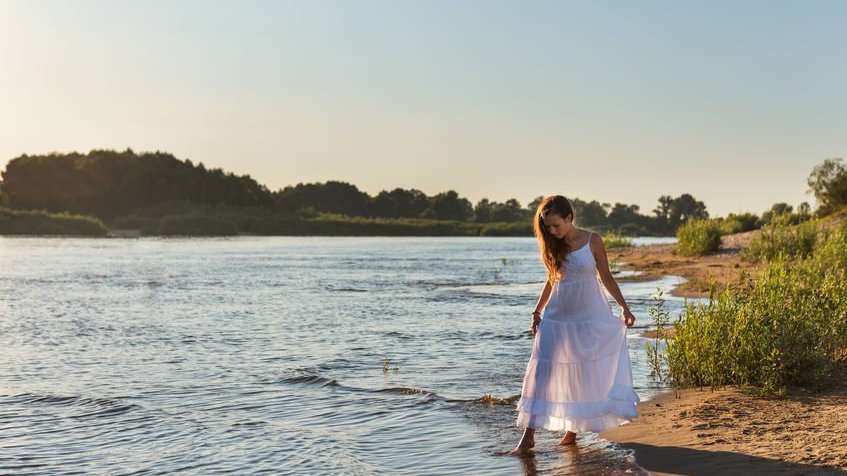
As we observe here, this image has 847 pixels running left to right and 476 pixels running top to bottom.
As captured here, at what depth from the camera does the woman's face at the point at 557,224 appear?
7484 mm

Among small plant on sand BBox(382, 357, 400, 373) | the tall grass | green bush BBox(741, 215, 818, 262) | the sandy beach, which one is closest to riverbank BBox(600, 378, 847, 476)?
the sandy beach


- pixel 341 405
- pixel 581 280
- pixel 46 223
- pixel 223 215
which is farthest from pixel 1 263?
pixel 223 215

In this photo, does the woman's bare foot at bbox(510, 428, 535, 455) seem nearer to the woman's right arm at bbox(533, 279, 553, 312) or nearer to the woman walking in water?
the woman walking in water

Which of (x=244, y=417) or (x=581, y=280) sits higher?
(x=581, y=280)

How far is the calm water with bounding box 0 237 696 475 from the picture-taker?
786 centimetres

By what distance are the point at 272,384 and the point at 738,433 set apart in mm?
6190

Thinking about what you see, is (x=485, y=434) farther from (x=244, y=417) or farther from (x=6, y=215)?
(x=6, y=215)

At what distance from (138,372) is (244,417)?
3655mm

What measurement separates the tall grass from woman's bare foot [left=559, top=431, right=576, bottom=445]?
2.28 meters

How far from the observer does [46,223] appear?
3851 inches

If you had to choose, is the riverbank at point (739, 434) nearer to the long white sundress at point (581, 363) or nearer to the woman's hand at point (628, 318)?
the long white sundress at point (581, 363)

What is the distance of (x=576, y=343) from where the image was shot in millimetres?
7535

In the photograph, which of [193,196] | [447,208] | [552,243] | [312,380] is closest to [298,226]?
[193,196]

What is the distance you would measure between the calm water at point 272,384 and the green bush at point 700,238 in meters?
16.9
